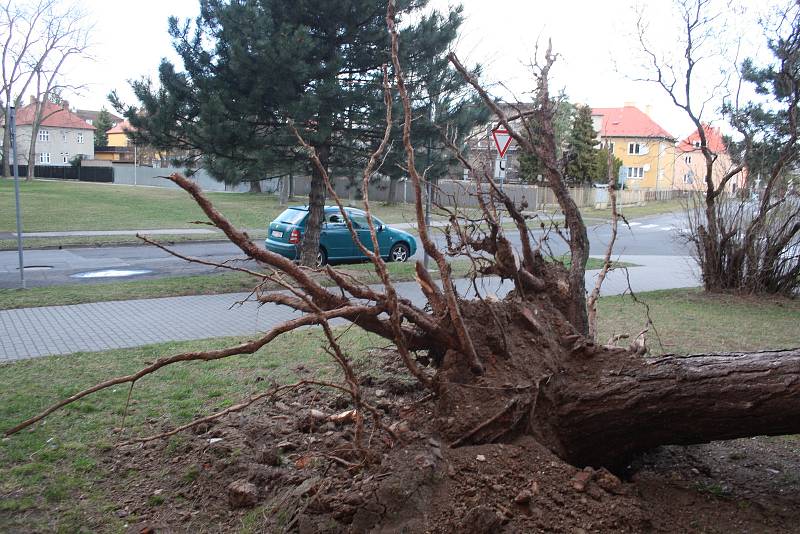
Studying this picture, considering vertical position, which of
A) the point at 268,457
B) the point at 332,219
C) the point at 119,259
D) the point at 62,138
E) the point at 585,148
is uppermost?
the point at 62,138

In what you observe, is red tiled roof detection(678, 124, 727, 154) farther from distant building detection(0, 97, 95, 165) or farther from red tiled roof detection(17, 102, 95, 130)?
distant building detection(0, 97, 95, 165)

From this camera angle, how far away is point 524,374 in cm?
432

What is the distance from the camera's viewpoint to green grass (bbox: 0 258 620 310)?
11.4 metres

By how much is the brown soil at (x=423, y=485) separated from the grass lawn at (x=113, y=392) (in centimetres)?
29

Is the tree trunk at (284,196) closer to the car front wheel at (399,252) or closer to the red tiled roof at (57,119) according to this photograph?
the car front wheel at (399,252)

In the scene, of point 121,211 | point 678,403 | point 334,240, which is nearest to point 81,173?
point 121,211

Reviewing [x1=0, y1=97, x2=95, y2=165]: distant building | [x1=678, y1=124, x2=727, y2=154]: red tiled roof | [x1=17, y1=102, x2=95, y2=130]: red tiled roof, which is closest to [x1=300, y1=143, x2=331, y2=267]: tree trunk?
[x1=678, y1=124, x2=727, y2=154]: red tiled roof

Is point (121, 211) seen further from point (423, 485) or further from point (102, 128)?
point (102, 128)

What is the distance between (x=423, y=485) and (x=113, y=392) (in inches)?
153

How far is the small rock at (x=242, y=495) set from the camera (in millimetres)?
3949

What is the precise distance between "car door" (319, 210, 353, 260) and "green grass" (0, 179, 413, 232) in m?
6.07

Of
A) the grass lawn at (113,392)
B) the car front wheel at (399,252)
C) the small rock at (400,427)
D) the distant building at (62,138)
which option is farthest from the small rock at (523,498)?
the distant building at (62,138)

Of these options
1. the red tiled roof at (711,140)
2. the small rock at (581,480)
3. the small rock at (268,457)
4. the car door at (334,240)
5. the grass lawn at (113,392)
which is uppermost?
the red tiled roof at (711,140)

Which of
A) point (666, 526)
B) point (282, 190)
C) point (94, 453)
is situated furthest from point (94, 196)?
point (666, 526)
